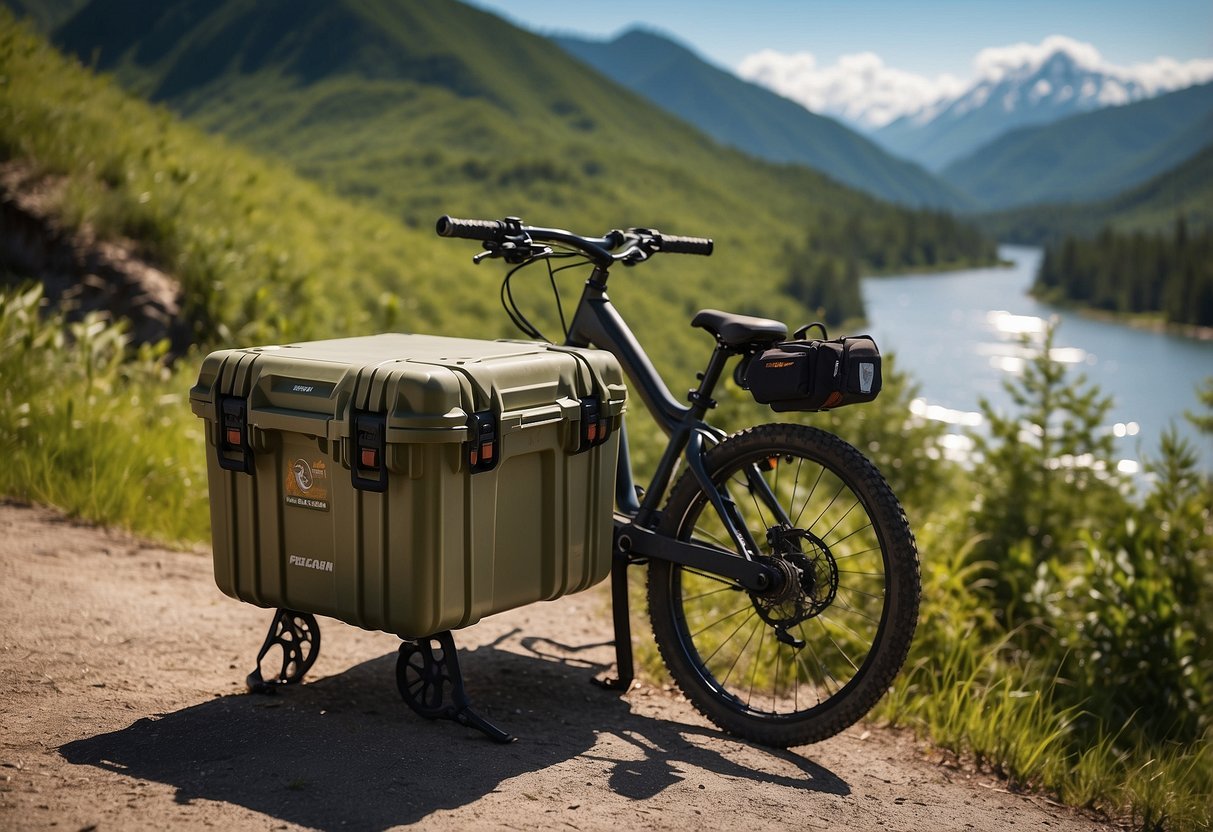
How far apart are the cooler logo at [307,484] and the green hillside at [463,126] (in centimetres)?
4876

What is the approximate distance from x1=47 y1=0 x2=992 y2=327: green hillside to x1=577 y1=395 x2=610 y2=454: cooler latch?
159ft

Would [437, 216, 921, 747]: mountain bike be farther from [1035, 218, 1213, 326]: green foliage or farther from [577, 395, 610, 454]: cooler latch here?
[1035, 218, 1213, 326]: green foliage

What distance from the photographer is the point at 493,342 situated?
3.92 metres

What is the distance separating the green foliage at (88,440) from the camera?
5.75 meters

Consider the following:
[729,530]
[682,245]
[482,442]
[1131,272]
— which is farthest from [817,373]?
[1131,272]

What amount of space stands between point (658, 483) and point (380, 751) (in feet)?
4.22

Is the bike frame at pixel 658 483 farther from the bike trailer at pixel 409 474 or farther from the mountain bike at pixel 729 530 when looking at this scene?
the bike trailer at pixel 409 474

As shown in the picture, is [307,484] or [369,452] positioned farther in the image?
[307,484]

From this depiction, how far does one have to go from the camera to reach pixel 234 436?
3545mm

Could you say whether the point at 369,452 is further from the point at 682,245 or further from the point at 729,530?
the point at 682,245

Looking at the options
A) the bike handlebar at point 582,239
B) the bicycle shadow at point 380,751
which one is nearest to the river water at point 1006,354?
the bike handlebar at point 582,239

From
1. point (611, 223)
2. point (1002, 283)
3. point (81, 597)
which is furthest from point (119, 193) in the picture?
point (1002, 283)

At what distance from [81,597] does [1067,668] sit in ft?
15.0

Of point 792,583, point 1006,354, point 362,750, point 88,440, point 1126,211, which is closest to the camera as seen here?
point 362,750
